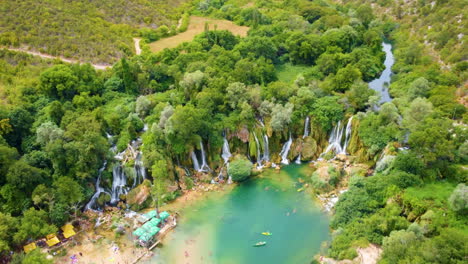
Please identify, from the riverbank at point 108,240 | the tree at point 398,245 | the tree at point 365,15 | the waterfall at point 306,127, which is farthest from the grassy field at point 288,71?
the tree at point 398,245

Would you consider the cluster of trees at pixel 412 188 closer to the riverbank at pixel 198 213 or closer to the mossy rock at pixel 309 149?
the riverbank at pixel 198 213

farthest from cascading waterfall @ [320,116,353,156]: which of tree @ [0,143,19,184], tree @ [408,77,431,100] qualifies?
tree @ [0,143,19,184]

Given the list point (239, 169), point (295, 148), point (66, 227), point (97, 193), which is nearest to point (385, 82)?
point (295, 148)

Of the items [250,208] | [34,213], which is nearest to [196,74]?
[250,208]

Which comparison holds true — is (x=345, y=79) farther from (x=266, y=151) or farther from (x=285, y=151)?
(x=266, y=151)

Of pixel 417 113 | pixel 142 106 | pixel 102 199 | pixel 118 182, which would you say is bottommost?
pixel 102 199

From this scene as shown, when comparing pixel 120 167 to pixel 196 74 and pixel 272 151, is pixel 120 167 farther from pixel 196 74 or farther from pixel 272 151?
pixel 272 151

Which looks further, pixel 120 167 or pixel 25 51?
pixel 25 51
